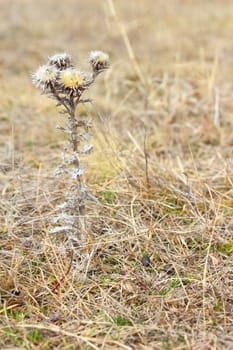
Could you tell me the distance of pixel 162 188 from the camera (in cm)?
211

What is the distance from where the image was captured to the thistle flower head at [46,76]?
5.33 ft

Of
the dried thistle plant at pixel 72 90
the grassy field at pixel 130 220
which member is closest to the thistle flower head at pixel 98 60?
the dried thistle plant at pixel 72 90

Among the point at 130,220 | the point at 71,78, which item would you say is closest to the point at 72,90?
the point at 71,78

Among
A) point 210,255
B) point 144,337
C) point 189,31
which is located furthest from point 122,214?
point 189,31

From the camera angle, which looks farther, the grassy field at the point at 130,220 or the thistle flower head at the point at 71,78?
the thistle flower head at the point at 71,78

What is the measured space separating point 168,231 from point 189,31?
308cm

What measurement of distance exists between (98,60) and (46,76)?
0.15m

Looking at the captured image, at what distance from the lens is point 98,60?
1683 mm

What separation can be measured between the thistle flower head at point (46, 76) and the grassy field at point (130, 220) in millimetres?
445

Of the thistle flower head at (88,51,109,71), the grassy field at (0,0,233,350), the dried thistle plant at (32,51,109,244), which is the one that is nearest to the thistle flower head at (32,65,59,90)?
the dried thistle plant at (32,51,109,244)

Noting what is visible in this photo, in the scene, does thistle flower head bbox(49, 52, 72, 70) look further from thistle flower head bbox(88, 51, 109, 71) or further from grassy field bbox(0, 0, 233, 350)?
grassy field bbox(0, 0, 233, 350)

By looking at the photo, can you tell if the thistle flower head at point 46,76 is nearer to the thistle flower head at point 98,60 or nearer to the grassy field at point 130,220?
the thistle flower head at point 98,60

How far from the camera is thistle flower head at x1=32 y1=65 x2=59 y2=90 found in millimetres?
1626

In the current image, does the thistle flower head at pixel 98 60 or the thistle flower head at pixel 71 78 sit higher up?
the thistle flower head at pixel 98 60
